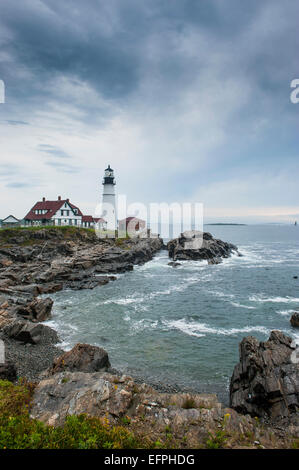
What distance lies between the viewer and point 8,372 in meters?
16.6

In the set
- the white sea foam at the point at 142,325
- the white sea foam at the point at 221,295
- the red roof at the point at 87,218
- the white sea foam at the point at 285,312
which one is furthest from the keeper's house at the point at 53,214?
the white sea foam at the point at 285,312

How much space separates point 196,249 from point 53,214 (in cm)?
5362

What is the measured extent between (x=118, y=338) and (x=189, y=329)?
7877mm

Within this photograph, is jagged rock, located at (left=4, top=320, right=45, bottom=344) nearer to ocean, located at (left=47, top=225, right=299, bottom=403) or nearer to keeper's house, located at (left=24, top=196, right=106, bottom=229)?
ocean, located at (left=47, top=225, right=299, bottom=403)

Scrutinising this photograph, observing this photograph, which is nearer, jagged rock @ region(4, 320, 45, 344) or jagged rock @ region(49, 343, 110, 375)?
jagged rock @ region(49, 343, 110, 375)

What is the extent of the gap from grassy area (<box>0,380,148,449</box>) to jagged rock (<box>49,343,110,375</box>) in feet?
20.1

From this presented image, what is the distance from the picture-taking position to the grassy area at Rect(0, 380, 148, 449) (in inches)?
338

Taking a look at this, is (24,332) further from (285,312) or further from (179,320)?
(285,312)

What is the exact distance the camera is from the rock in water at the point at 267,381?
45.8 ft

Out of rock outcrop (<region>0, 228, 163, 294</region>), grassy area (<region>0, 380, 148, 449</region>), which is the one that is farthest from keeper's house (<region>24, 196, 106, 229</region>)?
grassy area (<region>0, 380, 148, 449</region>)

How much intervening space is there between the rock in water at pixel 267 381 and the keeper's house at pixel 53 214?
89585mm

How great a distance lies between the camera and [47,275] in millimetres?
47375

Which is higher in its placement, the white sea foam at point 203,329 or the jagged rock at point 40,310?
the jagged rock at point 40,310

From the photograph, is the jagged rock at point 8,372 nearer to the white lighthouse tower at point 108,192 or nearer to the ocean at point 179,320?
the ocean at point 179,320
